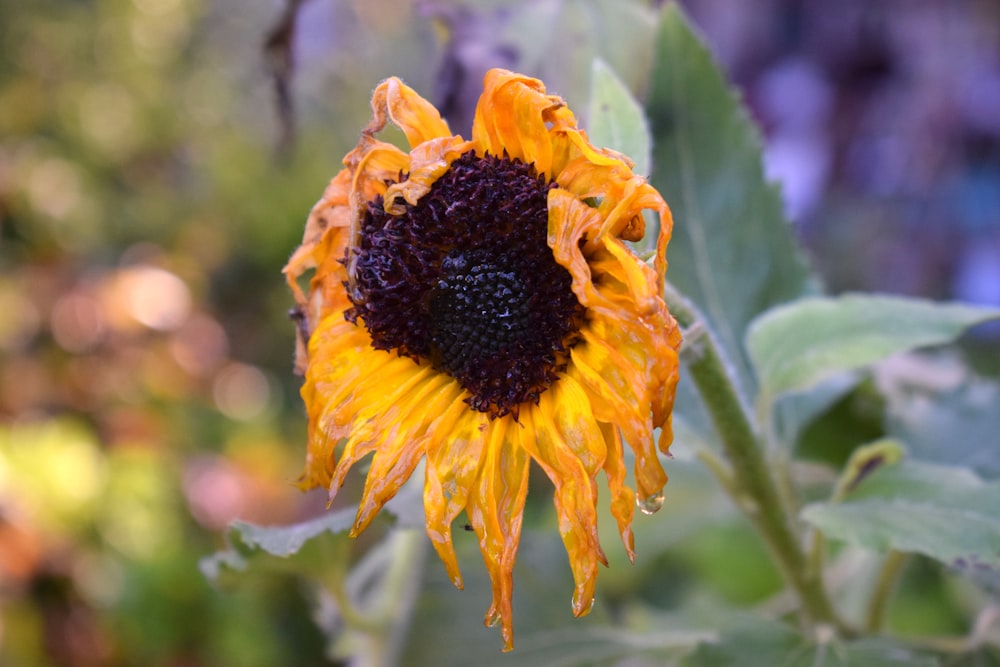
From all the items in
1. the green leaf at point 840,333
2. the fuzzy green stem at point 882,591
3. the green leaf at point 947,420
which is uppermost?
the green leaf at point 840,333

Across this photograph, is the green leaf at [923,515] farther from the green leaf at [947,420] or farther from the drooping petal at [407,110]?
the drooping petal at [407,110]

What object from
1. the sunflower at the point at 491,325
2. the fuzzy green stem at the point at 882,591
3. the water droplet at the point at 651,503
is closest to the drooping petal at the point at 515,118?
the sunflower at the point at 491,325

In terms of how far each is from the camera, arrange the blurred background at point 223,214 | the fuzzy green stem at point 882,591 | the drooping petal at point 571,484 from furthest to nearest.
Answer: the blurred background at point 223,214, the fuzzy green stem at point 882,591, the drooping petal at point 571,484

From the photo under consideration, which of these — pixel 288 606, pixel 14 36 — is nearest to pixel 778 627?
pixel 288 606

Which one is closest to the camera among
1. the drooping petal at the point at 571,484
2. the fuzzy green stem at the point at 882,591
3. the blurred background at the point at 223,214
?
the drooping petal at the point at 571,484

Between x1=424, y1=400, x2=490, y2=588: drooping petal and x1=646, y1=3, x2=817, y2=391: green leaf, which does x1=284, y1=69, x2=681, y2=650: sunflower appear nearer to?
x1=424, y1=400, x2=490, y2=588: drooping petal

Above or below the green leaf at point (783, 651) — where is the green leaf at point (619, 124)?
above
